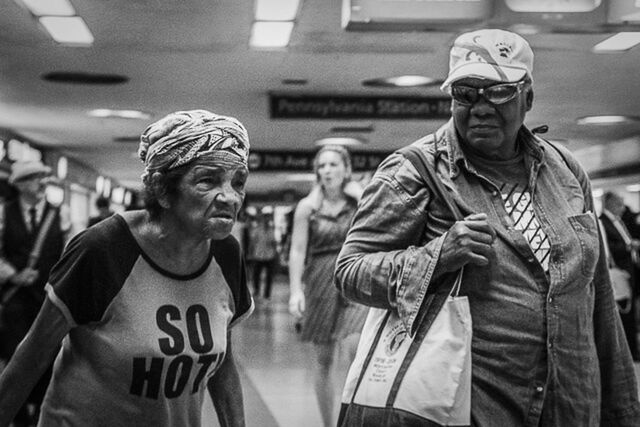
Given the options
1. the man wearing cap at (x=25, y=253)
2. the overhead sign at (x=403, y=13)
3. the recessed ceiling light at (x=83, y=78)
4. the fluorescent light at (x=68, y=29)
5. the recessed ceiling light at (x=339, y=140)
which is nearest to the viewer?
the overhead sign at (x=403, y=13)

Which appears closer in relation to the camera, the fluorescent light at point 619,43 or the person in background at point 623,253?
the person in background at point 623,253

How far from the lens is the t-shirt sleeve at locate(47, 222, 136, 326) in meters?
2.35

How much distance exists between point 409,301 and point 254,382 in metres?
6.35

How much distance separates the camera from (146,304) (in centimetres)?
243

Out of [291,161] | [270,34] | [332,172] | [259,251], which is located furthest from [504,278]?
[259,251]

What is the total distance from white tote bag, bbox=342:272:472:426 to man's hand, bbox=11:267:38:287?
4.17 meters

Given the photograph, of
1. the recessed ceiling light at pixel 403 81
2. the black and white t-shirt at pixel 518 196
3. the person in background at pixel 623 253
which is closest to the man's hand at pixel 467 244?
the black and white t-shirt at pixel 518 196

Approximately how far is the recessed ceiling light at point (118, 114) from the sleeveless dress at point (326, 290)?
12.0 meters

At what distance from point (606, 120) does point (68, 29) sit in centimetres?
1147

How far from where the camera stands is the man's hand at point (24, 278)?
621 cm

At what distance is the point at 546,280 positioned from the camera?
8.39 feet

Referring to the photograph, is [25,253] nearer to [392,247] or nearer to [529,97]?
[392,247]

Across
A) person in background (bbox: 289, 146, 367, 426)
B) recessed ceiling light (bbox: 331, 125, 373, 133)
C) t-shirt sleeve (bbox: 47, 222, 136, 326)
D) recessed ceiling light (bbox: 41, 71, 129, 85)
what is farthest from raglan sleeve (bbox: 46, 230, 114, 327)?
recessed ceiling light (bbox: 331, 125, 373, 133)

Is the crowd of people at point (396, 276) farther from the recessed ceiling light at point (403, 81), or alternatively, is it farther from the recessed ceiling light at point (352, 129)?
the recessed ceiling light at point (352, 129)
